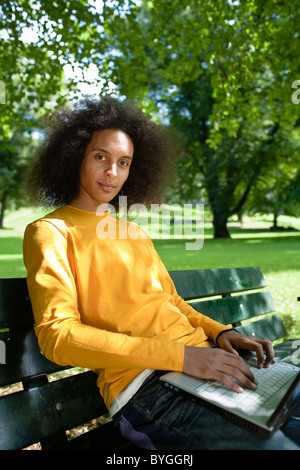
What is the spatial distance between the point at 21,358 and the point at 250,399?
39.7 inches

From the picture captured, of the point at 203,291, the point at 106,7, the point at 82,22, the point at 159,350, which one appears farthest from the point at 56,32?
the point at 159,350

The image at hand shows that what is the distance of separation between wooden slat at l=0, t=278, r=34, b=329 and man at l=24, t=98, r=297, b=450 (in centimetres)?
19

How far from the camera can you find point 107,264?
5.83 ft

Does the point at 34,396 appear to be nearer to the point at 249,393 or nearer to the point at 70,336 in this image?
the point at 70,336

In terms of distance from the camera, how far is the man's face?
2.06m

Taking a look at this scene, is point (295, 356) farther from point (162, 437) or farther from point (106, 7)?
point (106, 7)

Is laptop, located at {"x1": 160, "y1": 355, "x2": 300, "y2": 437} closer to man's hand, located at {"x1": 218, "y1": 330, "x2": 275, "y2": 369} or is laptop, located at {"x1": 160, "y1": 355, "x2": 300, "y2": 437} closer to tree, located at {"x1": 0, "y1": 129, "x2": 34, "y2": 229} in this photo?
man's hand, located at {"x1": 218, "y1": 330, "x2": 275, "y2": 369}

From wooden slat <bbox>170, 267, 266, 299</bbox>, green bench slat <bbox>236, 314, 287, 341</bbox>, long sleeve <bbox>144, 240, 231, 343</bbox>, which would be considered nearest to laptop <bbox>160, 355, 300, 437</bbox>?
long sleeve <bbox>144, 240, 231, 343</bbox>

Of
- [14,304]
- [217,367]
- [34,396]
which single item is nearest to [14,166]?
[14,304]

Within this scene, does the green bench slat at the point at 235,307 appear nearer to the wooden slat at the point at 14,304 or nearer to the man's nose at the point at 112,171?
the man's nose at the point at 112,171

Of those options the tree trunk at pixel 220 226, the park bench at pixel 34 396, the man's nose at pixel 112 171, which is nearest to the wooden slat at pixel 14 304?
the park bench at pixel 34 396

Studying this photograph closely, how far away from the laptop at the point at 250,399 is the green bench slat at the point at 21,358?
611 millimetres

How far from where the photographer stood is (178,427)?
4.71 ft

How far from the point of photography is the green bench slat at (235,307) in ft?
8.79
